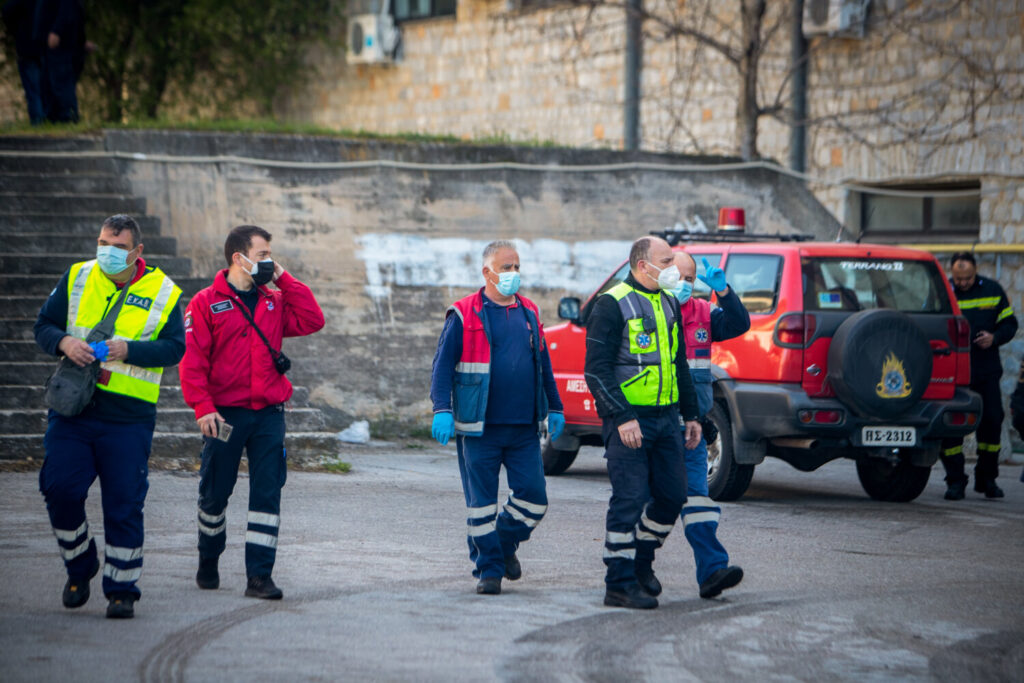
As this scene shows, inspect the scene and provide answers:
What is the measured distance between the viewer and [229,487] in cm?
674

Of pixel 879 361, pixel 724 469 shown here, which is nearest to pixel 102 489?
pixel 724 469

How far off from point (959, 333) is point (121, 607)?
673 cm

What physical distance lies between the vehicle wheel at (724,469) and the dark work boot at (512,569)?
3270 mm

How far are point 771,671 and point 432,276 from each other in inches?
366

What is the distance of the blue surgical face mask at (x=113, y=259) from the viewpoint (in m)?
6.42

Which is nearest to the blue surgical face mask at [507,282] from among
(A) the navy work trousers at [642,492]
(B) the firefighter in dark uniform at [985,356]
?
(A) the navy work trousers at [642,492]

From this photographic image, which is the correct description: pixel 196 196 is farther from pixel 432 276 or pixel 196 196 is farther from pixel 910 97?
pixel 910 97

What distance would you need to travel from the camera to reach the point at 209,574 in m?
6.80

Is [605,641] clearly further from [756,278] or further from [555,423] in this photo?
[756,278]

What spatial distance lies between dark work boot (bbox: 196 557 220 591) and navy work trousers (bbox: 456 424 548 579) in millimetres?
1263

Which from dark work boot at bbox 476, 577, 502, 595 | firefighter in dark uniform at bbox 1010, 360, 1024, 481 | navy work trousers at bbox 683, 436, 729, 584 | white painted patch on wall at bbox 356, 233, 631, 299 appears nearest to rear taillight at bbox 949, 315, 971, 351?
firefighter in dark uniform at bbox 1010, 360, 1024, 481

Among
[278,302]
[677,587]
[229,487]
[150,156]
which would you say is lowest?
[677,587]

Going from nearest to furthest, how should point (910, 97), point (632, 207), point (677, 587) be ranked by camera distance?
point (677, 587) → point (632, 207) → point (910, 97)

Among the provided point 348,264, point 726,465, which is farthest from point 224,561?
point 348,264
